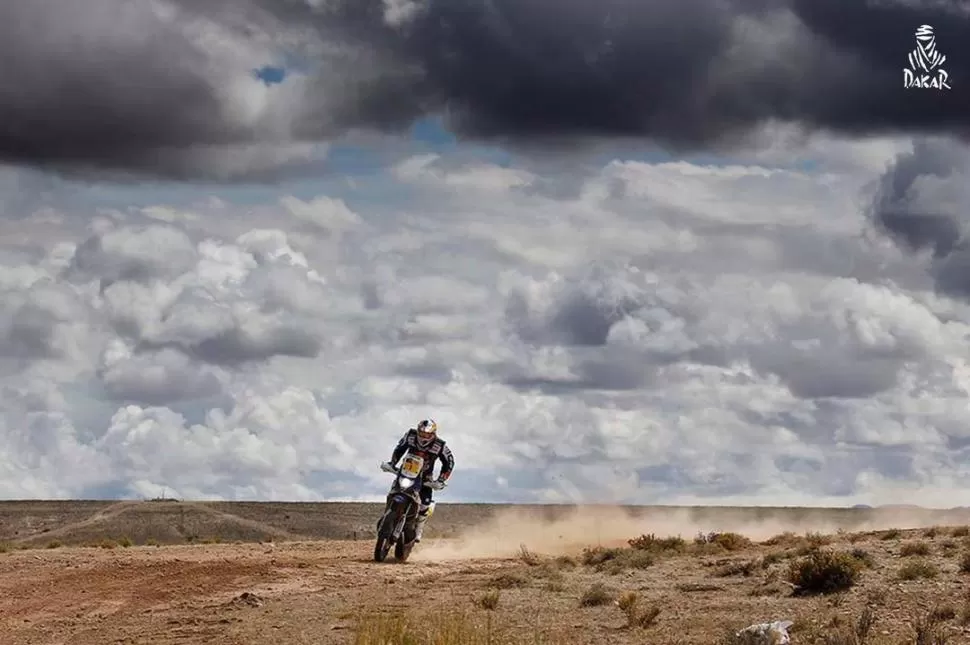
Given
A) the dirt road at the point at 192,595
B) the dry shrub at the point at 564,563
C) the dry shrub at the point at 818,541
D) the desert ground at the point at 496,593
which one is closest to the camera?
the desert ground at the point at 496,593

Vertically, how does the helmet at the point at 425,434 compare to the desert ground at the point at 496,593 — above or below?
above

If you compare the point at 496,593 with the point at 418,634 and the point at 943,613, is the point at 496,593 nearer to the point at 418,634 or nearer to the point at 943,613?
the point at 418,634

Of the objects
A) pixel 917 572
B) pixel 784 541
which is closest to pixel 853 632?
pixel 917 572

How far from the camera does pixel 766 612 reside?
2369 cm

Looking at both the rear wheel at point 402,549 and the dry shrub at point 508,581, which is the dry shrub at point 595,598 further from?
the rear wheel at point 402,549

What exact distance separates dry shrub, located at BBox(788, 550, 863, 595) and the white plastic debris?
16.9 feet

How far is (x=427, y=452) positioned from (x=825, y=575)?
11.6 metres

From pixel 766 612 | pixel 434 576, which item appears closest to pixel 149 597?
pixel 434 576

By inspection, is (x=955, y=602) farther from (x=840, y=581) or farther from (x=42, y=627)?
(x=42, y=627)

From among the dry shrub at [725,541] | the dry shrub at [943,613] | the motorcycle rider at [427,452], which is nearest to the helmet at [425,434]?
the motorcycle rider at [427,452]

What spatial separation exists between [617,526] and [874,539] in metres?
19.4

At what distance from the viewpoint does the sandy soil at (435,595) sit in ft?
75.8

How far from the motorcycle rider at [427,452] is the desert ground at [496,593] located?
1610 mm

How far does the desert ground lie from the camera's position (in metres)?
22.1
